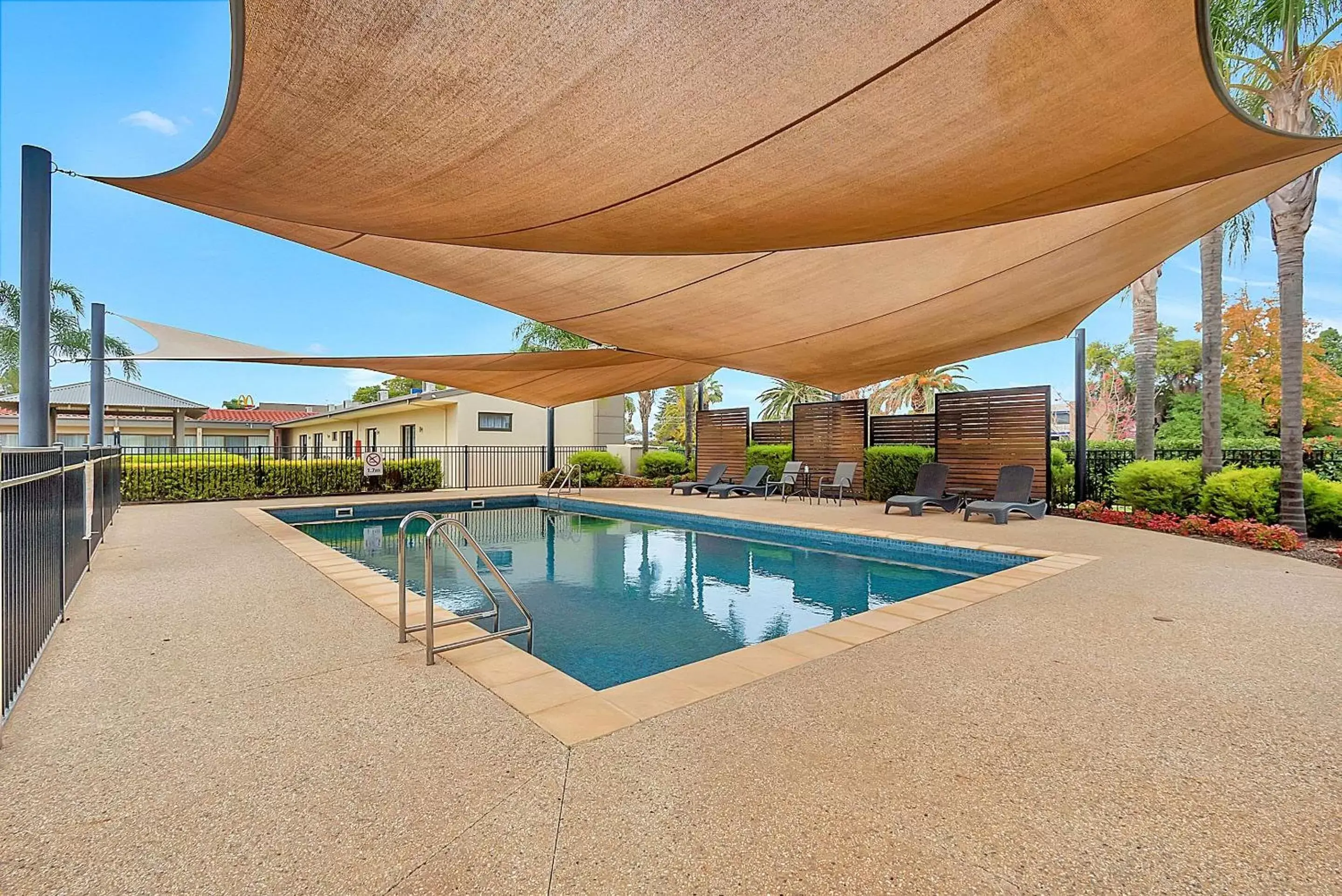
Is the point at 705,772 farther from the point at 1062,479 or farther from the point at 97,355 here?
the point at 1062,479

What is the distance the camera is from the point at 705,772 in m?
2.18

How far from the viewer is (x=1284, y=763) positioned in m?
2.28

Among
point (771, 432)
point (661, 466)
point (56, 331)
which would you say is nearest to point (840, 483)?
point (771, 432)

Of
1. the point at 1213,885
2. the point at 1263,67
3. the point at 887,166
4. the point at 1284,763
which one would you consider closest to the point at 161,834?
the point at 1213,885

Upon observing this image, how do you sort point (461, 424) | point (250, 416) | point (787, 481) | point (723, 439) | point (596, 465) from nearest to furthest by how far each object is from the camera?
1. point (787, 481)
2. point (723, 439)
3. point (596, 465)
4. point (461, 424)
5. point (250, 416)

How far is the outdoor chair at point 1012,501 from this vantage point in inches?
367

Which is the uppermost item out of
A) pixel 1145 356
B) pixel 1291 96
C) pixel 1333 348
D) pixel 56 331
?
pixel 1291 96

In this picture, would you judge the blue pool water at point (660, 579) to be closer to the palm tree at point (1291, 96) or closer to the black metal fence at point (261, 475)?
the black metal fence at point (261, 475)

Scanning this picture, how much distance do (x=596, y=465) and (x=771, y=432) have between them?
194 inches

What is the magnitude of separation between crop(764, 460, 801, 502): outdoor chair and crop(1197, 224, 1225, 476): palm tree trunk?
6.81 metres

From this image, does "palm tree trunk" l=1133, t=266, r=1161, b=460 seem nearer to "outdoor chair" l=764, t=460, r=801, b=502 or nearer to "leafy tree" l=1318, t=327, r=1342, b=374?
"outdoor chair" l=764, t=460, r=801, b=502

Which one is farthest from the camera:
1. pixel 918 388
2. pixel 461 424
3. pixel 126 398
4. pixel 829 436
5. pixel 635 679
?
pixel 918 388

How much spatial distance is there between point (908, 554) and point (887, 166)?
6.09 meters

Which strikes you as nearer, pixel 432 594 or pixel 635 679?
pixel 432 594
